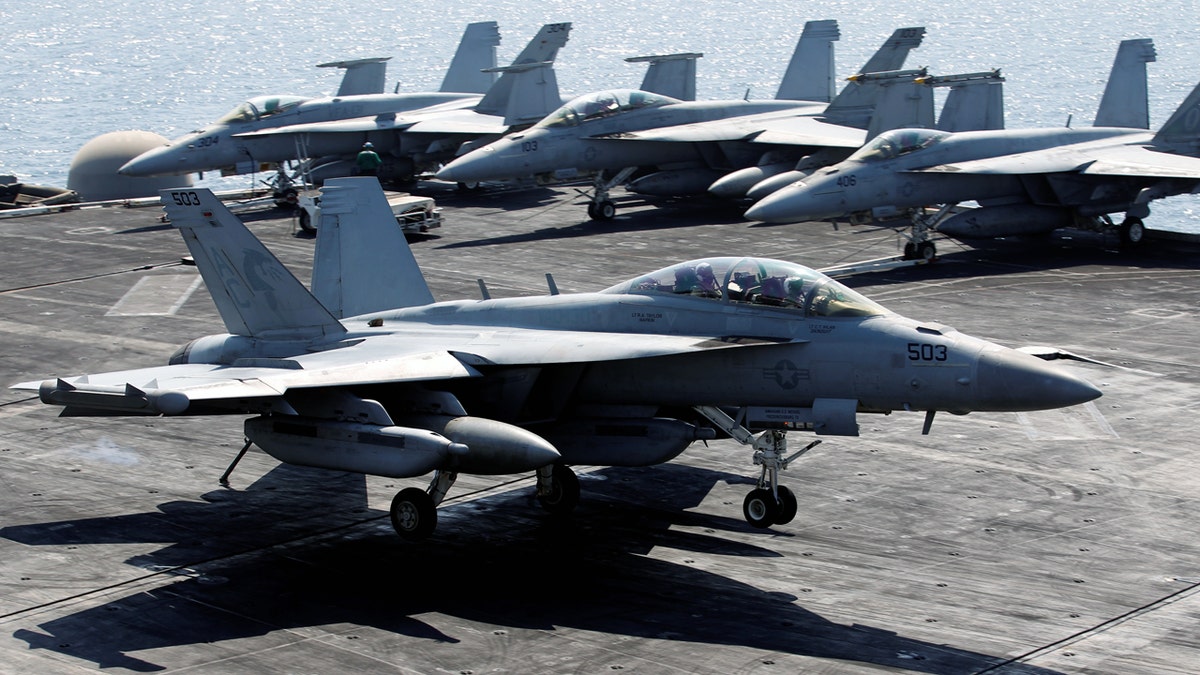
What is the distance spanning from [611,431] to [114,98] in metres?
114

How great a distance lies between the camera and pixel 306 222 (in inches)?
1549

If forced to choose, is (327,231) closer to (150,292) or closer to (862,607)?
(862,607)

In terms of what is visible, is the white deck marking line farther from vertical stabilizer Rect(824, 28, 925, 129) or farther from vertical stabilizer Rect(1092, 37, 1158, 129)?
vertical stabilizer Rect(1092, 37, 1158, 129)

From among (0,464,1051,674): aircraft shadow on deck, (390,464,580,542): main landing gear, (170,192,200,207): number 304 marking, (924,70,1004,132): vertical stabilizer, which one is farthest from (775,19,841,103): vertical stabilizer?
(390,464,580,542): main landing gear

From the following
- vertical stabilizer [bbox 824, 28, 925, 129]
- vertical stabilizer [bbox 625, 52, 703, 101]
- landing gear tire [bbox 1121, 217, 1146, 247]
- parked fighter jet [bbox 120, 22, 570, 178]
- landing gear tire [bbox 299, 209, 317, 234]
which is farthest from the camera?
vertical stabilizer [bbox 625, 52, 703, 101]

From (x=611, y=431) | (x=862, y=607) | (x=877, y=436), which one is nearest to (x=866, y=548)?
(x=862, y=607)

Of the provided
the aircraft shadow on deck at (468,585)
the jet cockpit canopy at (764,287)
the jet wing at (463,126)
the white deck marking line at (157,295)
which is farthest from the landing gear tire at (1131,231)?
the jet cockpit canopy at (764,287)

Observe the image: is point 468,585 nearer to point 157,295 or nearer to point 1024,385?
point 1024,385

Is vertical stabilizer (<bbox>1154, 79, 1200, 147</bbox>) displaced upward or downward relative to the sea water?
downward

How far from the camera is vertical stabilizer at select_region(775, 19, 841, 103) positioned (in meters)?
50.8

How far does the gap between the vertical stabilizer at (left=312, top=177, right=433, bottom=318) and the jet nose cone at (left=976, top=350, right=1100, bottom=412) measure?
832 centimetres

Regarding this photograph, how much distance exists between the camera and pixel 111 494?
60.4 ft

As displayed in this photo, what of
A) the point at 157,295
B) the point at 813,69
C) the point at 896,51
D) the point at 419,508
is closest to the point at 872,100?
the point at 896,51

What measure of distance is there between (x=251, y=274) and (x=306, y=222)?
21.5 meters
